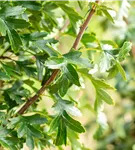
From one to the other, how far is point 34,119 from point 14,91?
0.26 ft

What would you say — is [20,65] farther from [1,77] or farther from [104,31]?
[104,31]

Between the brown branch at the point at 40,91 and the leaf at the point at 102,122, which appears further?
the leaf at the point at 102,122

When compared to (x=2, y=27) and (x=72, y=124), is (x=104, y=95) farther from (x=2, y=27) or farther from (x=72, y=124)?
(x=2, y=27)

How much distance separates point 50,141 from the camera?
660 mm

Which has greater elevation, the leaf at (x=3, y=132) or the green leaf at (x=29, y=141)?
the leaf at (x=3, y=132)

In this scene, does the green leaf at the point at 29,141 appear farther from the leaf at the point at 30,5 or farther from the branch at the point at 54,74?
the leaf at the point at 30,5

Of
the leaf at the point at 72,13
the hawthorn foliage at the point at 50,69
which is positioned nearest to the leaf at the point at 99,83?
the hawthorn foliage at the point at 50,69

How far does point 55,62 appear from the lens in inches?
19.8

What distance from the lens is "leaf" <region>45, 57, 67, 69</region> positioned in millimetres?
496

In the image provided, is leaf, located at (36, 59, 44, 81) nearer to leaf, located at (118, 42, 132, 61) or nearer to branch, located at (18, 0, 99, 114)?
branch, located at (18, 0, 99, 114)

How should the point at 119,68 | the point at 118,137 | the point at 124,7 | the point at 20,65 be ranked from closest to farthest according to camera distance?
1. the point at 119,68
2. the point at 20,65
3. the point at 124,7
4. the point at 118,137

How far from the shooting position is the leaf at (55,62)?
1.63ft

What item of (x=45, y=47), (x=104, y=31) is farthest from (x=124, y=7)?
(x=104, y=31)

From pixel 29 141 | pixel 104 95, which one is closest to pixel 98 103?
pixel 104 95
